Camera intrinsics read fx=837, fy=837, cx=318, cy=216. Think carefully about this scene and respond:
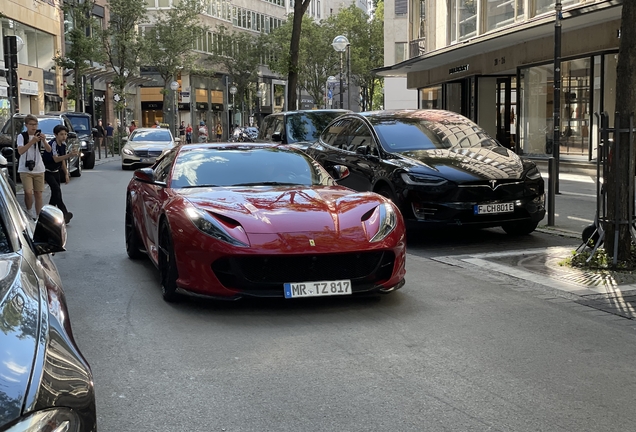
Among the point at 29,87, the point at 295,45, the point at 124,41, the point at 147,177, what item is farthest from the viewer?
the point at 124,41

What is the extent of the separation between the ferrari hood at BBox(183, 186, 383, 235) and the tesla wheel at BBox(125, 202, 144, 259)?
2.06 m

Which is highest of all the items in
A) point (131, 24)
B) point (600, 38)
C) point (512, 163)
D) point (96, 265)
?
point (131, 24)

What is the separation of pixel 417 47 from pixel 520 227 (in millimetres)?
31578

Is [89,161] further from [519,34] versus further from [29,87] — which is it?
[519,34]

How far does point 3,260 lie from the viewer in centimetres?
335

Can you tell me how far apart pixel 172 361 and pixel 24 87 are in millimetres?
39878

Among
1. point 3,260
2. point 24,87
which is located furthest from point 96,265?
point 24,87

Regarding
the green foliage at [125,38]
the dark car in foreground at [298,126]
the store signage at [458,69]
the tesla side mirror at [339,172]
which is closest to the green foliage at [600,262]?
the tesla side mirror at [339,172]

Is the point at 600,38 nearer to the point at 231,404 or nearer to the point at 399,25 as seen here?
the point at 231,404

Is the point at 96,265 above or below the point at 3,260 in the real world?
below

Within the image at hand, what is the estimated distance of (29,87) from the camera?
42938mm

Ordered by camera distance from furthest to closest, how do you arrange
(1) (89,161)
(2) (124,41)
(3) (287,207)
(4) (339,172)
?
1. (2) (124,41)
2. (1) (89,161)
3. (4) (339,172)
4. (3) (287,207)

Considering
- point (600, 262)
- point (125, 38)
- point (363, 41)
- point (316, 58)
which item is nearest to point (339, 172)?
point (600, 262)

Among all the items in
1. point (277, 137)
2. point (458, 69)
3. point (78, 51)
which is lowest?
point (277, 137)
